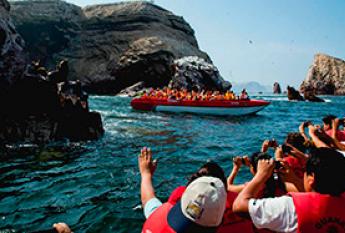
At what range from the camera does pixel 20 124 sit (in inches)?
550

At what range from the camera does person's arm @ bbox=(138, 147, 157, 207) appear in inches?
134

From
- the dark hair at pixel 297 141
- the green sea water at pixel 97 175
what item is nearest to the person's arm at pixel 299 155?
the dark hair at pixel 297 141

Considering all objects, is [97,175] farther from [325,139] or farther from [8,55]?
[8,55]

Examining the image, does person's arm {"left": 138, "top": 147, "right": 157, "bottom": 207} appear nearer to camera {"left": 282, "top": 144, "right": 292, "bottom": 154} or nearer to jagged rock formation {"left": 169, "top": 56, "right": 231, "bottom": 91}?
camera {"left": 282, "top": 144, "right": 292, "bottom": 154}

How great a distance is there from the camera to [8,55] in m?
13.4

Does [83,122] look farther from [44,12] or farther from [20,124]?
[44,12]

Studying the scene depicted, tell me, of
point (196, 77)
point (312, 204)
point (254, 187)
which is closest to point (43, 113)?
point (254, 187)

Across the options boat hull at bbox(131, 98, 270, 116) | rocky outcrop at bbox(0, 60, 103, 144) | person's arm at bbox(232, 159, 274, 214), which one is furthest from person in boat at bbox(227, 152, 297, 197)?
boat hull at bbox(131, 98, 270, 116)

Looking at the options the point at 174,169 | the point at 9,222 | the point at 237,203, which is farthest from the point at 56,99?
the point at 237,203

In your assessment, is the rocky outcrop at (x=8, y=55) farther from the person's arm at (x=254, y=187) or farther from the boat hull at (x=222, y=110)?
the boat hull at (x=222, y=110)

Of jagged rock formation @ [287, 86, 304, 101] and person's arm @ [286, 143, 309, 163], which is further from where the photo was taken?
jagged rock formation @ [287, 86, 304, 101]

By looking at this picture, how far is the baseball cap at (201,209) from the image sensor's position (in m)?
2.19

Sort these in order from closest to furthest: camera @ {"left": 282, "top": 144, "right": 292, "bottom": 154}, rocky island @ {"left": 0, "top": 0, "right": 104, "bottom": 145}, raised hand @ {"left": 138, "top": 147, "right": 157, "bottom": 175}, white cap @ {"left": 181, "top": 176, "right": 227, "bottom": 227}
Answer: white cap @ {"left": 181, "top": 176, "right": 227, "bottom": 227} < raised hand @ {"left": 138, "top": 147, "right": 157, "bottom": 175} < camera @ {"left": 282, "top": 144, "right": 292, "bottom": 154} < rocky island @ {"left": 0, "top": 0, "right": 104, "bottom": 145}

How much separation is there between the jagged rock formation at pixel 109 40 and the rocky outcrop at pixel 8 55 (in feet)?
185
